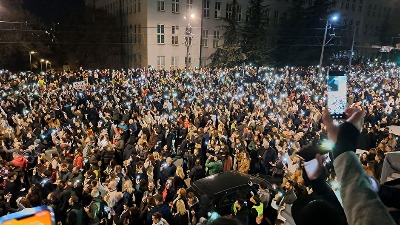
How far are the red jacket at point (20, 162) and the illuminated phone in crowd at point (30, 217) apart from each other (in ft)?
22.7

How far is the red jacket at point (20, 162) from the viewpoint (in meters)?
8.73

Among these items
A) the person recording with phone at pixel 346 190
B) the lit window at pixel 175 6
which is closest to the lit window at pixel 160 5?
the lit window at pixel 175 6

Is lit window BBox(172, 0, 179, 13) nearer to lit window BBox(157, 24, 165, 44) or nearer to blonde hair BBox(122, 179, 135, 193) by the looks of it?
lit window BBox(157, 24, 165, 44)

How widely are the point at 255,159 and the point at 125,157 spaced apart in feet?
14.2

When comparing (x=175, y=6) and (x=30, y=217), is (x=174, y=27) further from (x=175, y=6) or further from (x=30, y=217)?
(x=30, y=217)

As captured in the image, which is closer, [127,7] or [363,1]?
[127,7]

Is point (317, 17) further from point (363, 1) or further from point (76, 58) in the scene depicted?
point (76, 58)

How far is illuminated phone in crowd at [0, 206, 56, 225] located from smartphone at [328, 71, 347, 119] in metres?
2.81

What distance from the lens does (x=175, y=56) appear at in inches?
1667

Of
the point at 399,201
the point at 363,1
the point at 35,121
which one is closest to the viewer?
the point at 399,201

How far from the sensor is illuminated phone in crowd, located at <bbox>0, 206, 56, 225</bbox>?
2726 millimetres

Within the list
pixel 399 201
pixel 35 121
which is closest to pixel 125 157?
pixel 35 121

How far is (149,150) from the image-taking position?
1069 centimetres

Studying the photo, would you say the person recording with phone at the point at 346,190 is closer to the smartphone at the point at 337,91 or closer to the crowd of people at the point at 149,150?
the crowd of people at the point at 149,150
